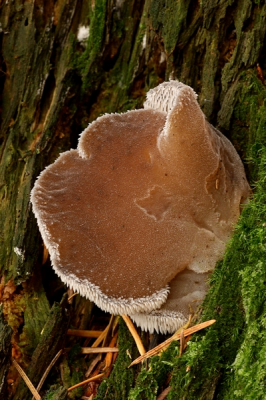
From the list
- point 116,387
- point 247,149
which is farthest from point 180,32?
point 116,387

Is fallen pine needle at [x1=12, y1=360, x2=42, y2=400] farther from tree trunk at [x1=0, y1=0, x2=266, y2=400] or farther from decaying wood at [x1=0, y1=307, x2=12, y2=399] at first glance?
decaying wood at [x1=0, y1=307, x2=12, y2=399]

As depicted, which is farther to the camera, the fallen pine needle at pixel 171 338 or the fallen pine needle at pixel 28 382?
the fallen pine needle at pixel 28 382

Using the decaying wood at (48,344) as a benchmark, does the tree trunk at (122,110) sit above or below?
above

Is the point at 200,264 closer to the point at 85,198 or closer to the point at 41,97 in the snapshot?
the point at 85,198

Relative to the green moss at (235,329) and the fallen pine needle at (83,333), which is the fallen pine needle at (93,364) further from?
the green moss at (235,329)

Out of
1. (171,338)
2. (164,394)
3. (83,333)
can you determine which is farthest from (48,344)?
(164,394)

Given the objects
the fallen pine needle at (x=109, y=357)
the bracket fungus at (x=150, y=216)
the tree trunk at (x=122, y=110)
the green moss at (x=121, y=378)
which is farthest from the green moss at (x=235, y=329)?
the fallen pine needle at (x=109, y=357)
